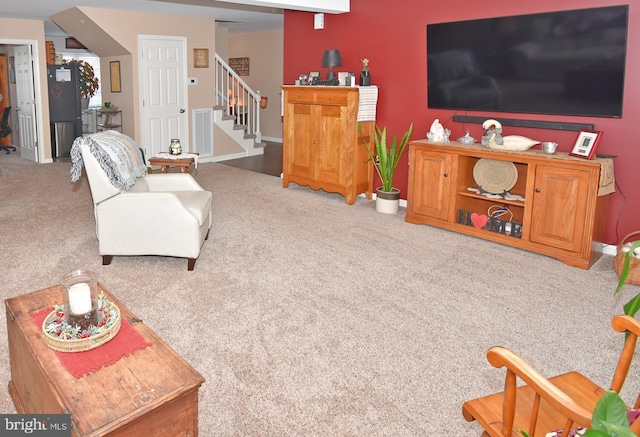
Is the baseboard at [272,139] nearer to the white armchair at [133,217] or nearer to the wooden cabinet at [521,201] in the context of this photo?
the wooden cabinet at [521,201]

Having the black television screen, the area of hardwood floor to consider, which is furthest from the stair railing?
the black television screen

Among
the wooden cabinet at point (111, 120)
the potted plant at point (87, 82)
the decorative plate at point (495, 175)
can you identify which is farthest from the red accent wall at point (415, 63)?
the potted plant at point (87, 82)

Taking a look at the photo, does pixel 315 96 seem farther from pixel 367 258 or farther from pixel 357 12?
pixel 367 258

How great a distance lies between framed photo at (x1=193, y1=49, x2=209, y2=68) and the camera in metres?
8.35

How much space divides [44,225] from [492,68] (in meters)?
4.21

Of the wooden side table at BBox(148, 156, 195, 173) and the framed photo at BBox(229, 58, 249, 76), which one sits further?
the framed photo at BBox(229, 58, 249, 76)

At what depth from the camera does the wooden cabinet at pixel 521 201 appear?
3.93 meters

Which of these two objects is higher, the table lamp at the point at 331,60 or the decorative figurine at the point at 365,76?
the table lamp at the point at 331,60

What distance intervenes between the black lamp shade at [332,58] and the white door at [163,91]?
131 inches

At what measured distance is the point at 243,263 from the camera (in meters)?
3.97

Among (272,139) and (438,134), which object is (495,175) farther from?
(272,139)

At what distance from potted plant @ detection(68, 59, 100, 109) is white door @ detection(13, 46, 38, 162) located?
5.45ft

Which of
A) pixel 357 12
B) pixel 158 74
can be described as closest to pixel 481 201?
pixel 357 12

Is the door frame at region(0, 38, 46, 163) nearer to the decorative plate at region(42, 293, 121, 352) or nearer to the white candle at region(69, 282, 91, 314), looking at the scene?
the decorative plate at region(42, 293, 121, 352)
